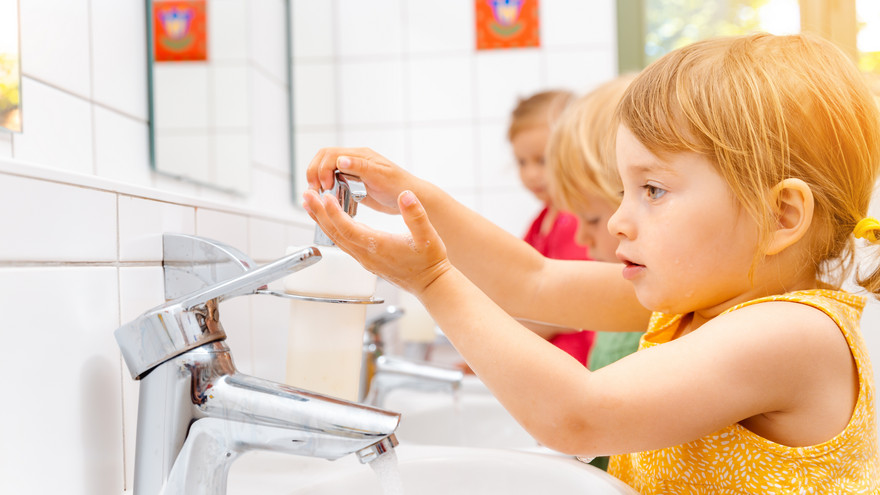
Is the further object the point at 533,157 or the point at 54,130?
the point at 533,157

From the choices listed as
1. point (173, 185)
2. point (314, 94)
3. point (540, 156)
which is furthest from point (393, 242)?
point (314, 94)

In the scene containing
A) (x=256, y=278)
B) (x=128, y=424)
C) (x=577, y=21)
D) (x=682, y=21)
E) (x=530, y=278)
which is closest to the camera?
(x=256, y=278)

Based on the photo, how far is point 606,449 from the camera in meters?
0.55

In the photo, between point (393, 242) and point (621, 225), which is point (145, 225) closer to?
point (393, 242)

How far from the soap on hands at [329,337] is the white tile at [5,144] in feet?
0.76

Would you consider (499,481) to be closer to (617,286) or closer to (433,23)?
(617,286)

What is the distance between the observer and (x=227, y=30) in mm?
1232

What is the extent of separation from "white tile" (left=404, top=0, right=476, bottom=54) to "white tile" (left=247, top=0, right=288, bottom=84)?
0.44 metres

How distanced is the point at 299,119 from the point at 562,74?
735 millimetres

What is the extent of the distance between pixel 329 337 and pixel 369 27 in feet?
5.35

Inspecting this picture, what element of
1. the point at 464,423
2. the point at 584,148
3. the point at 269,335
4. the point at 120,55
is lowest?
the point at 464,423

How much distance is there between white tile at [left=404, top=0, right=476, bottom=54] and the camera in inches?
78.4

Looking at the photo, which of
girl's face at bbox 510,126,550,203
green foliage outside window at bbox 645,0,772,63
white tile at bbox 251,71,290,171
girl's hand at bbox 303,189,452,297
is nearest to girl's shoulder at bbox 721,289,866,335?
girl's hand at bbox 303,189,452,297

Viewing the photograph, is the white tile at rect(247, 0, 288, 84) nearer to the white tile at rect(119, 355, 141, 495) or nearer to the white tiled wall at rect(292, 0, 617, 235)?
the white tiled wall at rect(292, 0, 617, 235)
